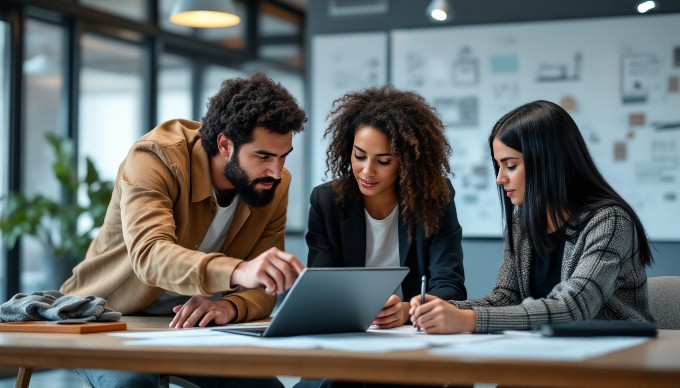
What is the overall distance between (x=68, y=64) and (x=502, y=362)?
5.55 metres

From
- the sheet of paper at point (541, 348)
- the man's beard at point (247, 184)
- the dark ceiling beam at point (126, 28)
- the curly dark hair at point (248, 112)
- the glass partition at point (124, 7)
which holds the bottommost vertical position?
the sheet of paper at point (541, 348)

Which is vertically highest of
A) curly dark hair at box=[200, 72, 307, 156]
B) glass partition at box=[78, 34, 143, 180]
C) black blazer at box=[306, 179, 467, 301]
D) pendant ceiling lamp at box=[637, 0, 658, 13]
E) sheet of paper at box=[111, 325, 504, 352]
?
pendant ceiling lamp at box=[637, 0, 658, 13]

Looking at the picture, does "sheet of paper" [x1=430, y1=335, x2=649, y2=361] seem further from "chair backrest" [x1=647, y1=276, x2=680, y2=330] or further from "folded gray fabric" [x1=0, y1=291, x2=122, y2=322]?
"folded gray fabric" [x1=0, y1=291, x2=122, y2=322]

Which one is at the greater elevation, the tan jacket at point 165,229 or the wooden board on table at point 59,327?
the tan jacket at point 165,229

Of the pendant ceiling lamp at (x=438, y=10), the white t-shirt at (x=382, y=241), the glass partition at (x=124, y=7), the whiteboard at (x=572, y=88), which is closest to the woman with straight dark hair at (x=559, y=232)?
the white t-shirt at (x=382, y=241)

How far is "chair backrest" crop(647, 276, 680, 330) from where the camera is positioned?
91.7 inches

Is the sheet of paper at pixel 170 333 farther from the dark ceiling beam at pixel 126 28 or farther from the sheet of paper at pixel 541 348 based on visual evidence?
the dark ceiling beam at pixel 126 28

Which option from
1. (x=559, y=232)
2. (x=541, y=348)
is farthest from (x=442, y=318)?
(x=559, y=232)

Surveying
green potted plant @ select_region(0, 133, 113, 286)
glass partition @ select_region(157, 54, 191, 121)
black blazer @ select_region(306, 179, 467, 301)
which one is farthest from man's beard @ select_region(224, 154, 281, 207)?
glass partition @ select_region(157, 54, 191, 121)

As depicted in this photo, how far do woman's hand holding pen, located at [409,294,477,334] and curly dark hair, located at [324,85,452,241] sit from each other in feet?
2.40

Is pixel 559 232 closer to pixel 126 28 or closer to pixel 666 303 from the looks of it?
pixel 666 303

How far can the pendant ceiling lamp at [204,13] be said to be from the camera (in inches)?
176

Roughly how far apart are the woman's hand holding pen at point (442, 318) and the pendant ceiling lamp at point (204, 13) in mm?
2967

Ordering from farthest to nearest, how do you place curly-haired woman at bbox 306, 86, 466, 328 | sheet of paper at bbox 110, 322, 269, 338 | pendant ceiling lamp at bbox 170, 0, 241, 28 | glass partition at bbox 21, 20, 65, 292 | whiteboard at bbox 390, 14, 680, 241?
glass partition at bbox 21, 20, 65, 292 < whiteboard at bbox 390, 14, 680, 241 < pendant ceiling lamp at bbox 170, 0, 241, 28 < curly-haired woman at bbox 306, 86, 466, 328 < sheet of paper at bbox 110, 322, 269, 338
